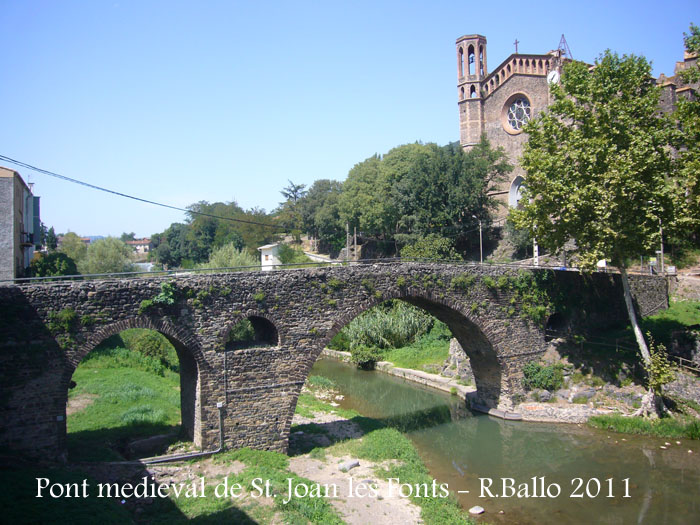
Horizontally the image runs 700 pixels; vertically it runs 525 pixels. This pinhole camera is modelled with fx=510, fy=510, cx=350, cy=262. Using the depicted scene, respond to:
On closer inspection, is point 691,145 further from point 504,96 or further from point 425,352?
point 504,96

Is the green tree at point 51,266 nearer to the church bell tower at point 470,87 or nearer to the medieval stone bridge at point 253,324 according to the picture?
the medieval stone bridge at point 253,324

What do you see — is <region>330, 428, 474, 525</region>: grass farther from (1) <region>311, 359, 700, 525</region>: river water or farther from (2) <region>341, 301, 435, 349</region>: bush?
(2) <region>341, 301, 435, 349</region>: bush

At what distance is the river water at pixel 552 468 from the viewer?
11.6 m

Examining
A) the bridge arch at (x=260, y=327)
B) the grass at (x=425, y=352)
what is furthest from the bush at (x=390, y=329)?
the bridge arch at (x=260, y=327)

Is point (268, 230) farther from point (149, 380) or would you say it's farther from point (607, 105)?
point (607, 105)

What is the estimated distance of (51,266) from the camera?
30266mm

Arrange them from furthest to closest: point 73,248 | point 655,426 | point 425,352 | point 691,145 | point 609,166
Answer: point 73,248 < point 425,352 < point 691,145 < point 609,166 < point 655,426

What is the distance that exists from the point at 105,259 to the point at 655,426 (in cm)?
4495

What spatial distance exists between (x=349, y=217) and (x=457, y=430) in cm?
2585

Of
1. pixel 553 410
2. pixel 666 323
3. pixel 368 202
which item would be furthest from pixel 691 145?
pixel 368 202

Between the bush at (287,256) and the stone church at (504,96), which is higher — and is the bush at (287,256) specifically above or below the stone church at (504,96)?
below

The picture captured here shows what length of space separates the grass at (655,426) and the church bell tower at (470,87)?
26.7m

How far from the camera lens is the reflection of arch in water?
11.5 meters

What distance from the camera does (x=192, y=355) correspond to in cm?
1308
